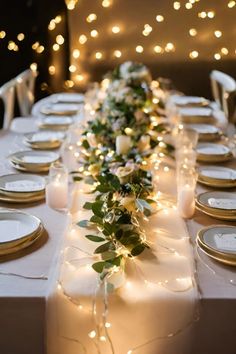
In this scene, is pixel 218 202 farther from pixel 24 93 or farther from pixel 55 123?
pixel 24 93

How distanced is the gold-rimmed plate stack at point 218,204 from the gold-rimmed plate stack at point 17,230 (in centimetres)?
52

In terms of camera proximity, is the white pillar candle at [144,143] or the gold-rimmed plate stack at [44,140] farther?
the gold-rimmed plate stack at [44,140]

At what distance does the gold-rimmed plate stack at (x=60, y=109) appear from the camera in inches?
119

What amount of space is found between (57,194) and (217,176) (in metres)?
0.68

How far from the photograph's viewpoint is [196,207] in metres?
1.54

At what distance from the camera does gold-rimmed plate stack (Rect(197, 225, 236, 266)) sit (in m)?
1.18

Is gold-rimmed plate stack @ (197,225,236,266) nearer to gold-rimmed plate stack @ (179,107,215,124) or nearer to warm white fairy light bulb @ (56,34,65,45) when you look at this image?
gold-rimmed plate stack @ (179,107,215,124)

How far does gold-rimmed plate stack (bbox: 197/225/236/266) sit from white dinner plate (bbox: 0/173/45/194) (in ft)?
2.01

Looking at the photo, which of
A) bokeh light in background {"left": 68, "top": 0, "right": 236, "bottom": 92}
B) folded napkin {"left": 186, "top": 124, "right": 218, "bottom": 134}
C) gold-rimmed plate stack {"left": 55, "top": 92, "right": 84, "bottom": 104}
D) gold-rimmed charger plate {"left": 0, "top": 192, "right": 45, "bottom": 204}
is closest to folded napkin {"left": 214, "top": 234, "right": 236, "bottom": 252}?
gold-rimmed charger plate {"left": 0, "top": 192, "right": 45, "bottom": 204}

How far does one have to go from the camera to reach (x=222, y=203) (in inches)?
60.4

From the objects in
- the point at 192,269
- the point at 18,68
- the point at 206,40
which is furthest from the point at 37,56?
the point at 192,269

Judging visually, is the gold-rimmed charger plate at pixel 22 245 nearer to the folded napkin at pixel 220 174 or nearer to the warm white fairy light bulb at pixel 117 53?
the folded napkin at pixel 220 174

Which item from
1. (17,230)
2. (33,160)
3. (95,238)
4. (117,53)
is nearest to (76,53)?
(117,53)

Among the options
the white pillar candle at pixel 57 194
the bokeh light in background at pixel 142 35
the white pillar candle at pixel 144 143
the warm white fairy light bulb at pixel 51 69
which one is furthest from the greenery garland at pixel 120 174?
the warm white fairy light bulb at pixel 51 69
